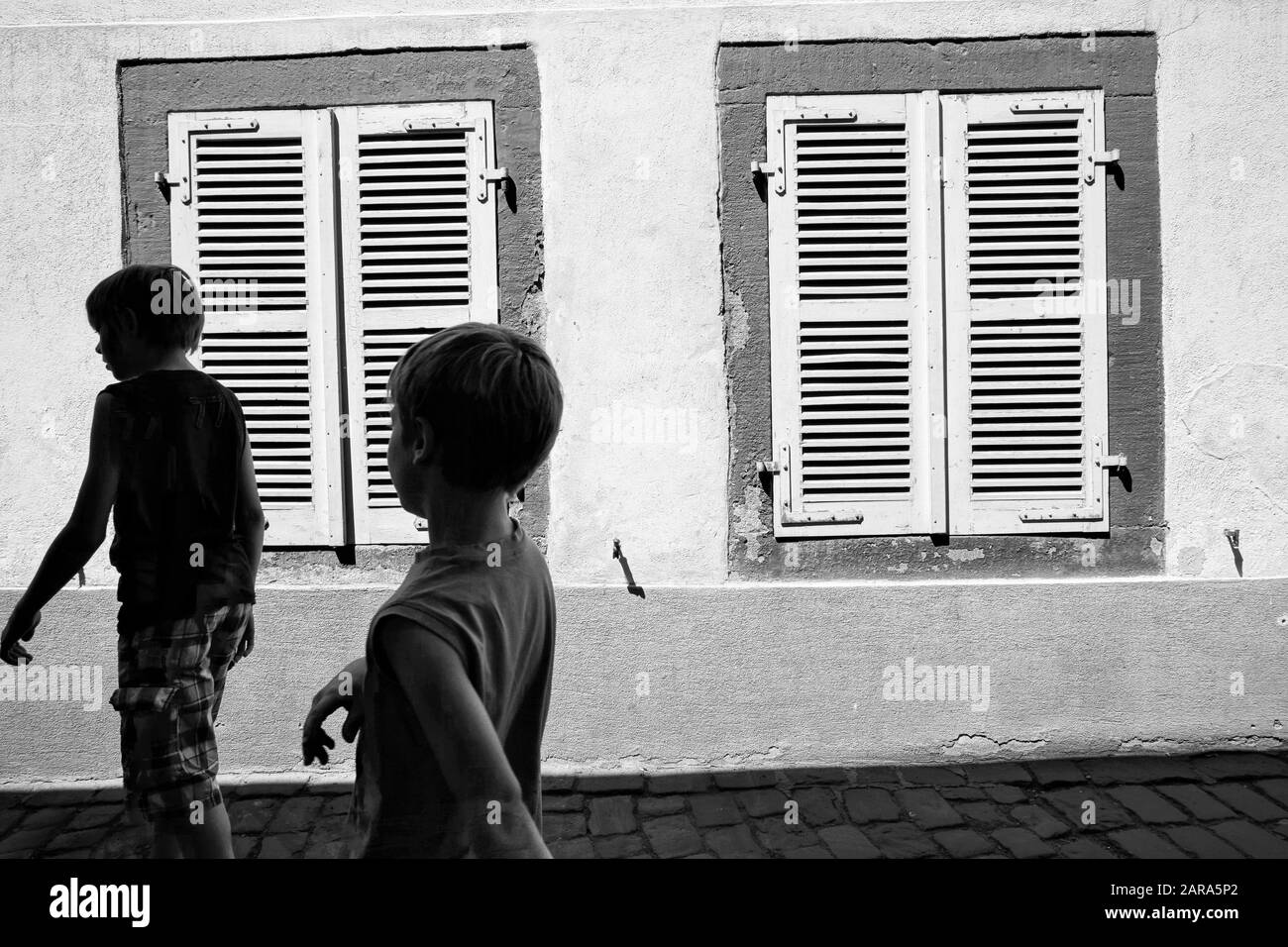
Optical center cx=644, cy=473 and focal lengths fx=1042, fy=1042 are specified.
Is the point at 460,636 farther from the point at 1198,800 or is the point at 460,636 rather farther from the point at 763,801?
the point at 1198,800

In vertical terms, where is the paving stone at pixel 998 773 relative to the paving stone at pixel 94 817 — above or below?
above

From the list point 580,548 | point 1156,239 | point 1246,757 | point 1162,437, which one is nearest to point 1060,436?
point 1162,437

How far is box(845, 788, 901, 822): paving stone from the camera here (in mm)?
4020

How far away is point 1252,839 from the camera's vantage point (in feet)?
12.1

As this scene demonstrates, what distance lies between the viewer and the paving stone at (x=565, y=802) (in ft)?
13.8

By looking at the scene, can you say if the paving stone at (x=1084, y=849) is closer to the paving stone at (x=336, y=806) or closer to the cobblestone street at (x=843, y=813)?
the cobblestone street at (x=843, y=813)

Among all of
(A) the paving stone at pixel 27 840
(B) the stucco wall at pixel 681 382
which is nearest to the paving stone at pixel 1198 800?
(B) the stucco wall at pixel 681 382

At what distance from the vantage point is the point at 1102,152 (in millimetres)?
4734

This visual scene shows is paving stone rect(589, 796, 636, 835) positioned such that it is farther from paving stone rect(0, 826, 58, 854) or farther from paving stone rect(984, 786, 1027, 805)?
paving stone rect(0, 826, 58, 854)

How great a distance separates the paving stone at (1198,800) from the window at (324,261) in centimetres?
338

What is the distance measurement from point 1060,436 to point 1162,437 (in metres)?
0.49

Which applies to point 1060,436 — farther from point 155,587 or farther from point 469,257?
point 155,587

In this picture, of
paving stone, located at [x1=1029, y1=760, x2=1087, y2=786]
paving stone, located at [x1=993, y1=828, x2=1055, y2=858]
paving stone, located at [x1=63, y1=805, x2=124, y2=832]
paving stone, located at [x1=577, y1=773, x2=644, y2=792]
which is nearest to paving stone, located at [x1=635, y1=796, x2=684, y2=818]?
paving stone, located at [x1=577, y1=773, x2=644, y2=792]

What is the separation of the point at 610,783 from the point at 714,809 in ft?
1.82
